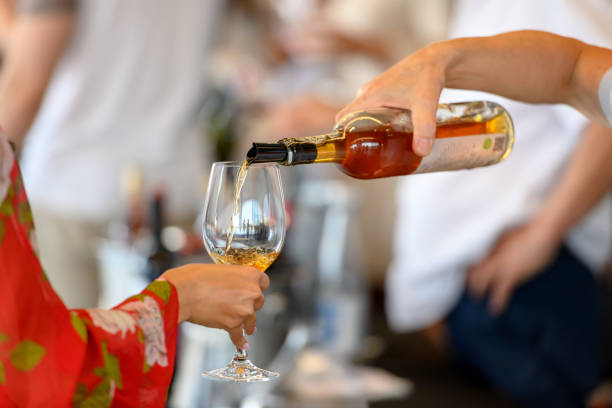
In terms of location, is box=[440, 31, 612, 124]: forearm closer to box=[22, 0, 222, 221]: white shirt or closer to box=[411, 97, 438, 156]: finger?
box=[411, 97, 438, 156]: finger

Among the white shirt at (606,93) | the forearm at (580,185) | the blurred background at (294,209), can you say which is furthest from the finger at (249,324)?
the forearm at (580,185)

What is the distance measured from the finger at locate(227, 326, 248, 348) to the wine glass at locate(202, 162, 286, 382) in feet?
0.08

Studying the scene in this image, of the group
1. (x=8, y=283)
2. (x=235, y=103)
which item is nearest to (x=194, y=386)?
(x=8, y=283)

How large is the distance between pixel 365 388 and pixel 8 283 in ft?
6.30

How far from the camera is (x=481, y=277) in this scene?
66.6 inches

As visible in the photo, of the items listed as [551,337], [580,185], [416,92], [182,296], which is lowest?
[551,337]

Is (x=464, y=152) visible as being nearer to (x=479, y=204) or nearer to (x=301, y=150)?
(x=301, y=150)

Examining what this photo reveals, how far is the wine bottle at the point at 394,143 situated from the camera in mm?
785

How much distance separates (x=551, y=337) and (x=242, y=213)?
109 cm

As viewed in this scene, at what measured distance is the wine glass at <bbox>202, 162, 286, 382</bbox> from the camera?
31.0 inches

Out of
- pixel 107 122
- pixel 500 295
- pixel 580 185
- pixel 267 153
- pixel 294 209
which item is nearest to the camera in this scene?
pixel 267 153

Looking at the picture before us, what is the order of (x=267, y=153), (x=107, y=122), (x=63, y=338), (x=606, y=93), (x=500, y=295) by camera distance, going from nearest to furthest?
(x=63, y=338)
(x=267, y=153)
(x=606, y=93)
(x=500, y=295)
(x=107, y=122)

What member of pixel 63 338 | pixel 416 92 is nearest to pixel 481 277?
pixel 416 92

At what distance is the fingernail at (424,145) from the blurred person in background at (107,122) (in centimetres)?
133
